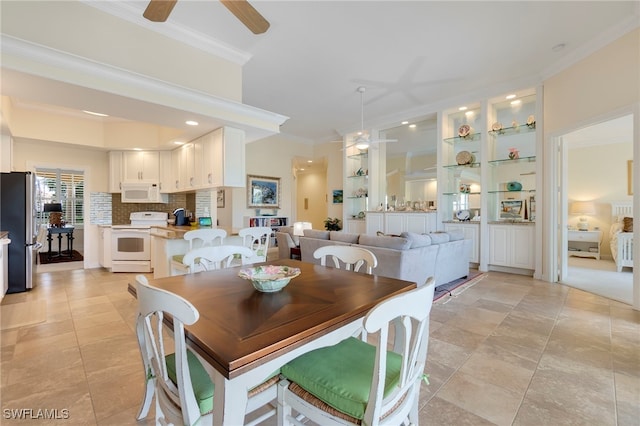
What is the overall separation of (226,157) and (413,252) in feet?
8.88

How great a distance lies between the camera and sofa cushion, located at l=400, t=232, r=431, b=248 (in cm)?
347

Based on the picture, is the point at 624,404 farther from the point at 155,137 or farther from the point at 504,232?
the point at 155,137

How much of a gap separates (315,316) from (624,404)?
2039mm

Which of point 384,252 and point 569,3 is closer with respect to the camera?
point 569,3

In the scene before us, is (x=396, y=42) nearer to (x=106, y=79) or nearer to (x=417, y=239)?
(x=417, y=239)

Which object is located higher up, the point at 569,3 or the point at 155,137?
the point at 569,3

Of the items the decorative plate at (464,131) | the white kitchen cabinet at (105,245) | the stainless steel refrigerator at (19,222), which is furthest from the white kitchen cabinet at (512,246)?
the stainless steel refrigerator at (19,222)

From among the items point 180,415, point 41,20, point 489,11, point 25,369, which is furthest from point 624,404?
point 41,20

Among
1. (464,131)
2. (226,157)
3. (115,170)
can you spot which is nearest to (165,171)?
(115,170)

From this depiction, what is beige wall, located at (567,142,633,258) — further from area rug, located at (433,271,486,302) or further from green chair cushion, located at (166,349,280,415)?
green chair cushion, located at (166,349,280,415)

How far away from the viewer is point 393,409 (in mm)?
1071

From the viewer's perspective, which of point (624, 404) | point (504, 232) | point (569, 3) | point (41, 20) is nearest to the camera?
point (624, 404)

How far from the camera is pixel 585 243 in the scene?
628cm

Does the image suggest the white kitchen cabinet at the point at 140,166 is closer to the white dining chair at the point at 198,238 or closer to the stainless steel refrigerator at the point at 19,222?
the stainless steel refrigerator at the point at 19,222
